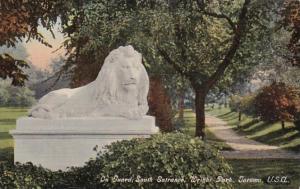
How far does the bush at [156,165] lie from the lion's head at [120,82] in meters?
1.62

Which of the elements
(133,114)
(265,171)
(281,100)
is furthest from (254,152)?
(133,114)

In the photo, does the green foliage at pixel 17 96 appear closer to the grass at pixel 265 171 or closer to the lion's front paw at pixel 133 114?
the grass at pixel 265 171

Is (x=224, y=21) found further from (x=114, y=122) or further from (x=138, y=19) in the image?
(x=114, y=122)

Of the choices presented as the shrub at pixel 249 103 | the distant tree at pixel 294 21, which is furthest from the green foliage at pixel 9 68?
the shrub at pixel 249 103

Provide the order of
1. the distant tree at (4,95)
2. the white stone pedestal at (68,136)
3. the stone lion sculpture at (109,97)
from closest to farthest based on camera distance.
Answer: the white stone pedestal at (68,136), the stone lion sculpture at (109,97), the distant tree at (4,95)

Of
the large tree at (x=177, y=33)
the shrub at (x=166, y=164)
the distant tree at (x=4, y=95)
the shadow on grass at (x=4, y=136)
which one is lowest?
the shadow on grass at (x=4, y=136)

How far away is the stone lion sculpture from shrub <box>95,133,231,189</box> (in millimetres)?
2049

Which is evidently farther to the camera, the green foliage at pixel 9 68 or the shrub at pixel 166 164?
the green foliage at pixel 9 68

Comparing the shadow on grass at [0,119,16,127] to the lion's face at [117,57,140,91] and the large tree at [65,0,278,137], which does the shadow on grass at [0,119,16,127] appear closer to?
the large tree at [65,0,278,137]

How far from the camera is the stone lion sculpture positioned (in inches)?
464

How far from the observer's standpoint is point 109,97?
467 inches

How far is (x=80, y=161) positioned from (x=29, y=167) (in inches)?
41.6

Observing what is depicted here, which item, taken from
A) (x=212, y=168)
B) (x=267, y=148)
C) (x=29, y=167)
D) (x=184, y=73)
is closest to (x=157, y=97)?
(x=184, y=73)

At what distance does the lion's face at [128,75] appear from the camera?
39.1ft
